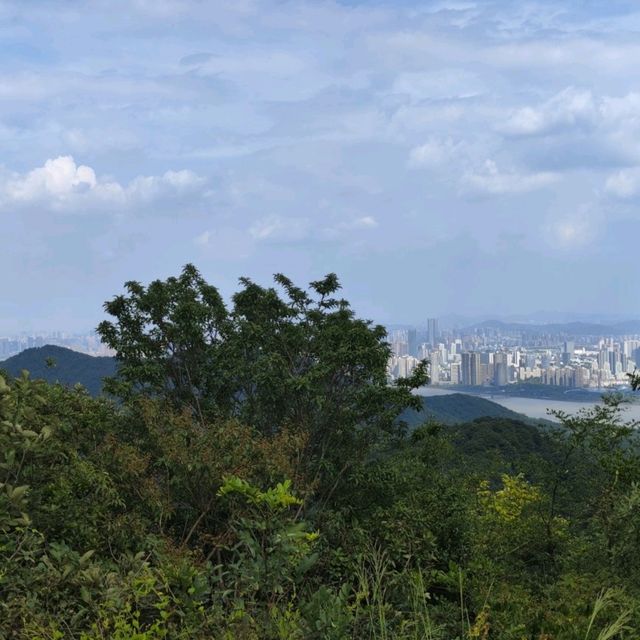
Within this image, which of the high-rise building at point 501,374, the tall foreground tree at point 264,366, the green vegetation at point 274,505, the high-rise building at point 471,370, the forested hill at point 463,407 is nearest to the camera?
the green vegetation at point 274,505

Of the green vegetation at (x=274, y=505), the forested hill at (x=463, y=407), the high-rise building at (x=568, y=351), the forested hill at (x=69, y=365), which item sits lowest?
the forested hill at (x=463, y=407)

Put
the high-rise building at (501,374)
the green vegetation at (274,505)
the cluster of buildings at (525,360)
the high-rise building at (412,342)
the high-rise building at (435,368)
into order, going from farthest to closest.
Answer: the high-rise building at (412,342), the high-rise building at (435,368), the high-rise building at (501,374), the cluster of buildings at (525,360), the green vegetation at (274,505)

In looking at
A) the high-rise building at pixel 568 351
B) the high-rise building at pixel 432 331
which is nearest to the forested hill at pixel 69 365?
the high-rise building at pixel 568 351

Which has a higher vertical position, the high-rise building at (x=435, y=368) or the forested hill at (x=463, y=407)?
the high-rise building at (x=435, y=368)

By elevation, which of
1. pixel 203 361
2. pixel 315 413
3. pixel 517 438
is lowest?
pixel 517 438

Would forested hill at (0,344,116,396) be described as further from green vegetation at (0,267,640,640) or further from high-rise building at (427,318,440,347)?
high-rise building at (427,318,440,347)

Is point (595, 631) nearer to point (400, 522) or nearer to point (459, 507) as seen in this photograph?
point (400, 522)

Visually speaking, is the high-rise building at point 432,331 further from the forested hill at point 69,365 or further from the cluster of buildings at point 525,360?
the forested hill at point 69,365

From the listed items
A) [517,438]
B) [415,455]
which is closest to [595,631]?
[415,455]

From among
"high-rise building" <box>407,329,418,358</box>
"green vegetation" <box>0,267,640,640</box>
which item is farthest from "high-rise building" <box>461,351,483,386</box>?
"green vegetation" <box>0,267,640,640</box>
